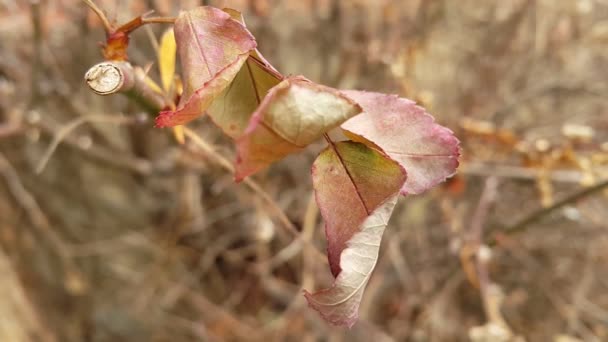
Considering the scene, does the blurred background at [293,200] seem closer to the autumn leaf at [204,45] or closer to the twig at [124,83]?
the twig at [124,83]

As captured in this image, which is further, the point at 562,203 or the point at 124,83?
the point at 562,203

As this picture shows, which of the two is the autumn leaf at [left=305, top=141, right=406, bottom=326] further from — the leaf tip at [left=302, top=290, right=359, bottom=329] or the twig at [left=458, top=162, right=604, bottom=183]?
the twig at [left=458, top=162, right=604, bottom=183]

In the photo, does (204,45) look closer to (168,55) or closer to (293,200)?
(168,55)

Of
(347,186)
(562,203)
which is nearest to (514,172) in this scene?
(562,203)

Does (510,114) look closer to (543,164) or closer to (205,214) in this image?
(543,164)

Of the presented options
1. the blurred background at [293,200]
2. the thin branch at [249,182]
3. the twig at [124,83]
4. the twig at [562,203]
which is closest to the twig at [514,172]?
the blurred background at [293,200]

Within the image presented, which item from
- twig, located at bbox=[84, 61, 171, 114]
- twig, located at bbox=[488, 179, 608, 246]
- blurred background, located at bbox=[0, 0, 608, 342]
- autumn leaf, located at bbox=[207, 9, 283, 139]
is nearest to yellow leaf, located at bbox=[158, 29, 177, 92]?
twig, located at bbox=[84, 61, 171, 114]
